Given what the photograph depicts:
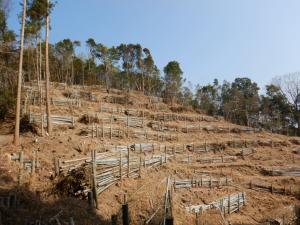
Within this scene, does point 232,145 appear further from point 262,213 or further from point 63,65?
point 63,65

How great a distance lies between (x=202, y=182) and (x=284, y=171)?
32.0 feet

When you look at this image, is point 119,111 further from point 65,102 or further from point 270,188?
point 270,188

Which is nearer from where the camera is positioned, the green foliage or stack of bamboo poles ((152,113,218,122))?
the green foliage

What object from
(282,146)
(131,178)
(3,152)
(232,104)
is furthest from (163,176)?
(232,104)

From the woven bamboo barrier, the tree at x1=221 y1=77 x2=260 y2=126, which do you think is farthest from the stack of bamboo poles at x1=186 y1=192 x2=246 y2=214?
the tree at x1=221 y1=77 x2=260 y2=126

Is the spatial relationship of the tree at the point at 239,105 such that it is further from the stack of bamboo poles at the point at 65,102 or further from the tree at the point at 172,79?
the stack of bamboo poles at the point at 65,102

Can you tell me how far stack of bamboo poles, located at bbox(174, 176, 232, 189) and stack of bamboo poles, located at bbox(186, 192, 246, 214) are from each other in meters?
1.82

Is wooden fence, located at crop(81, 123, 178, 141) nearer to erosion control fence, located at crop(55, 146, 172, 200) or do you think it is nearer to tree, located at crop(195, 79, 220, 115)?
erosion control fence, located at crop(55, 146, 172, 200)

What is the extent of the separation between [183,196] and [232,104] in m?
46.3

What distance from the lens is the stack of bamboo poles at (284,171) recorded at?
84.4ft

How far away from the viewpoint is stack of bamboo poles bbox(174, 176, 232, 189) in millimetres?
18472

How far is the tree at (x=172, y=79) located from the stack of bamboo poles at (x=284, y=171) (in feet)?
97.2

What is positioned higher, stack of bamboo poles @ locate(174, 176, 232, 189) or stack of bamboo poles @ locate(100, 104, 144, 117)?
stack of bamboo poles @ locate(100, 104, 144, 117)

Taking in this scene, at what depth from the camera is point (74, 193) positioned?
41.9 feet
